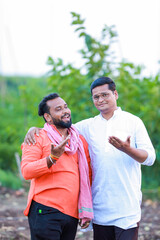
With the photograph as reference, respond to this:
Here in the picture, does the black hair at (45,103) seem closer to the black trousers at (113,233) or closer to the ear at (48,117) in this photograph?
the ear at (48,117)

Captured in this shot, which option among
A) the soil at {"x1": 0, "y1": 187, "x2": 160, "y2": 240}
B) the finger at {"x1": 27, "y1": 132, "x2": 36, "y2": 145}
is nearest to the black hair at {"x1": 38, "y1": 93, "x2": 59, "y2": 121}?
the finger at {"x1": 27, "y1": 132, "x2": 36, "y2": 145}

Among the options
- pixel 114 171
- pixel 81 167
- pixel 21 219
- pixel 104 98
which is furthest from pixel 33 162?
pixel 21 219

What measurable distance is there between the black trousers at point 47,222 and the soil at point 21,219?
1.57m

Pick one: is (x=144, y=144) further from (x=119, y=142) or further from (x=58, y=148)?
(x=58, y=148)

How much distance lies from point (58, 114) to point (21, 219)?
2.72 meters

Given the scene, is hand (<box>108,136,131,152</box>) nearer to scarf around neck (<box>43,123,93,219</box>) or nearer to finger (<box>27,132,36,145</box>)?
scarf around neck (<box>43,123,93,219</box>)

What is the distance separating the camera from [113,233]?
2666 mm

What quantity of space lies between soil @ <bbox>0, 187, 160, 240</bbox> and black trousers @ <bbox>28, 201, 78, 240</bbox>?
1567 millimetres

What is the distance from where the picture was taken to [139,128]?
102 inches

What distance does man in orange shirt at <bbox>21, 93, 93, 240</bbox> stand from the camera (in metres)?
2.38

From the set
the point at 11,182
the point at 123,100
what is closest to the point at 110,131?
the point at 123,100

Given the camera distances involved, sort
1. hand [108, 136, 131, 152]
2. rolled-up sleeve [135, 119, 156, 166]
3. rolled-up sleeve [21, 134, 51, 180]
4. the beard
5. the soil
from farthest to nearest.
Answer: the soil → the beard → rolled-up sleeve [135, 119, 156, 166] → rolled-up sleeve [21, 134, 51, 180] → hand [108, 136, 131, 152]

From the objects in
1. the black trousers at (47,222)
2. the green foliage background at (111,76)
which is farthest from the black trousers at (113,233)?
the green foliage background at (111,76)

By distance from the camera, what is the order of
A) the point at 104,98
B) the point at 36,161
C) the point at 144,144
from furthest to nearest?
1. the point at 104,98
2. the point at 144,144
3. the point at 36,161
